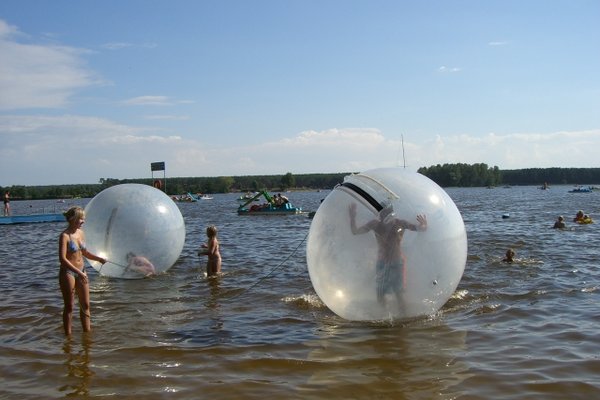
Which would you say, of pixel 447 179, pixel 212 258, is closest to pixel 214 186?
pixel 447 179

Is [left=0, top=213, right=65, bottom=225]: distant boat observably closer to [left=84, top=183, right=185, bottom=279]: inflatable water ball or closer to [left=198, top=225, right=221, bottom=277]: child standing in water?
[left=84, top=183, right=185, bottom=279]: inflatable water ball

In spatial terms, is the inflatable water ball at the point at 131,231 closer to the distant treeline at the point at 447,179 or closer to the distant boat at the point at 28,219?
the distant boat at the point at 28,219

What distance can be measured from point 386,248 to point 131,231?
20.4 ft

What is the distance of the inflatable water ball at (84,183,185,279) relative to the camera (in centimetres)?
1142

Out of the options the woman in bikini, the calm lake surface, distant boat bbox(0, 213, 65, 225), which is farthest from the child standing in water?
distant boat bbox(0, 213, 65, 225)

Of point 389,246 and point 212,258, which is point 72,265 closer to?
point 389,246

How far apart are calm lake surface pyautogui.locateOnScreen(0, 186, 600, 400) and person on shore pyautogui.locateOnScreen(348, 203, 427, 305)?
773 millimetres

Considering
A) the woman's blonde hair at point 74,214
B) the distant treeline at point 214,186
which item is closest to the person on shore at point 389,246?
the woman's blonde hair at point 74,214

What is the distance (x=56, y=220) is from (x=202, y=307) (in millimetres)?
28704

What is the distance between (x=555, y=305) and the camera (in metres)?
9.32

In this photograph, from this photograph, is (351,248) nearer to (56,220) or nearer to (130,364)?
(130,364)

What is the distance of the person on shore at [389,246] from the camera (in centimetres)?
696

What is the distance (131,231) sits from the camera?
37.6ft

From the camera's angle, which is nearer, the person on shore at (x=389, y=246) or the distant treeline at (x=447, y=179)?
the person on shore at (x=389, y=246)
